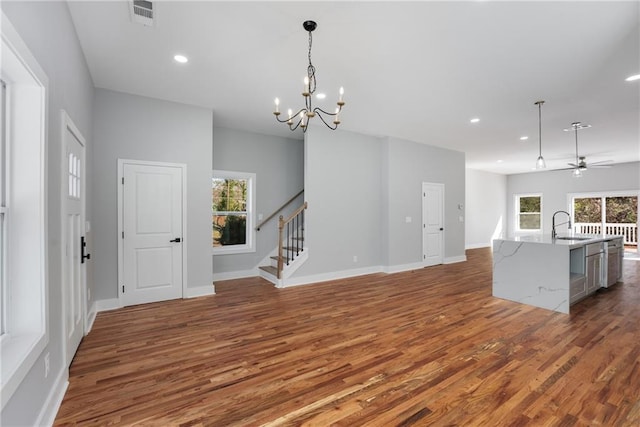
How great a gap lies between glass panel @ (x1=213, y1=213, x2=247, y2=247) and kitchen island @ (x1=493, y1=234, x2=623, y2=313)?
4.59 m

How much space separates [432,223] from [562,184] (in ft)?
21.4

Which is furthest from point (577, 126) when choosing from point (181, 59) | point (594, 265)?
point (181, 59)

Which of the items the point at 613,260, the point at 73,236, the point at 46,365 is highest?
the point at 73,236

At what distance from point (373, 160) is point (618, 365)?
4826 mm

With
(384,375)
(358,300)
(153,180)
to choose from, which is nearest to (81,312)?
(153,180)

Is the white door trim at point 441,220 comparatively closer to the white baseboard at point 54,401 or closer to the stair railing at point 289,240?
the stair railing at point 289,240

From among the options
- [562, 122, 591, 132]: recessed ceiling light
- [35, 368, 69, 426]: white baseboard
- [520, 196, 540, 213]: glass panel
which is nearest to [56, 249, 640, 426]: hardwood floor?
[35, 368, 69, 426]: white baseboard

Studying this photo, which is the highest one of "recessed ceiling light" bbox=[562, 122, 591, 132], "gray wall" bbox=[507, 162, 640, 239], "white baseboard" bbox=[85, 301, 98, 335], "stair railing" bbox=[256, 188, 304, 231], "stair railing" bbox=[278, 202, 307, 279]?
"recessed ceiling light" bbox=[562, 122, 591, 132]

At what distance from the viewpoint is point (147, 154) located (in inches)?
167

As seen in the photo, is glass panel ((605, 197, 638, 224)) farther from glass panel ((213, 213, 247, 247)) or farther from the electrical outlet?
the electrical outlet

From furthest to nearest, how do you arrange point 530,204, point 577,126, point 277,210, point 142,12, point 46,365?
point 530,204, point 277,210, point 577,126, point 142,12, point 46,365

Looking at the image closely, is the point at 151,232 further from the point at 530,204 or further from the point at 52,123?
the point at 530,204

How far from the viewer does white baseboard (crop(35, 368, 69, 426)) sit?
1745 millimetres

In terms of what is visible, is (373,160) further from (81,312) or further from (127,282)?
(81,312)
